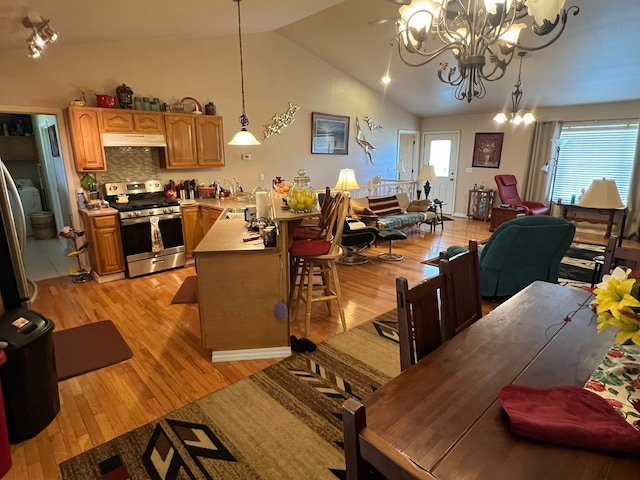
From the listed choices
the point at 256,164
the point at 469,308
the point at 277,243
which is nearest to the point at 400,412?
the point at 469,308

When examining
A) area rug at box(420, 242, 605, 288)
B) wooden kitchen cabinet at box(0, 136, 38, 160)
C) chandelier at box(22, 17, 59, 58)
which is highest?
chandelier at box(22, 17, 59, 58)

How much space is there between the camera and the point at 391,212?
22.2ft

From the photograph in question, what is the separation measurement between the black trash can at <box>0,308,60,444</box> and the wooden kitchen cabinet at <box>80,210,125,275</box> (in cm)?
222

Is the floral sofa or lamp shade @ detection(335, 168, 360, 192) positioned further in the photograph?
the floral sofa

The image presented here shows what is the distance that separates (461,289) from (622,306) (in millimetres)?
748

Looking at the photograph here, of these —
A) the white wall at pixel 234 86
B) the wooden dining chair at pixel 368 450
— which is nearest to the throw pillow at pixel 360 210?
the white wall at pixel 234 86

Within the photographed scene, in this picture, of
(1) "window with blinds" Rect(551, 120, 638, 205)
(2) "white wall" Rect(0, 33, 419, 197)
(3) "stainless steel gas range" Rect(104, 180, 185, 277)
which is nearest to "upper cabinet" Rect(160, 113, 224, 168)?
(2) "white wall" Rect(0, 33, 419, 197)

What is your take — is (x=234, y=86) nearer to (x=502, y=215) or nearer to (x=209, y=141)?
(x=209, y=141)

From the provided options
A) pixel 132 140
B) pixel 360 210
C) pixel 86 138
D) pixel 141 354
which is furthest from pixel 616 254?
pixel 86 138

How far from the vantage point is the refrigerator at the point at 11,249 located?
1996mm

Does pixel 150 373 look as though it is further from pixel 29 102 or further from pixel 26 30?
pixel 29 102

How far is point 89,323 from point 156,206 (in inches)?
65.5

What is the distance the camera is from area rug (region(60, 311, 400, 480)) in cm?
173

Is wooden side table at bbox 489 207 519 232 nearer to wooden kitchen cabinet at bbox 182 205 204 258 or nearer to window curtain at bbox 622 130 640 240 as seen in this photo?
window curtain at bbox 622 130 640 240
